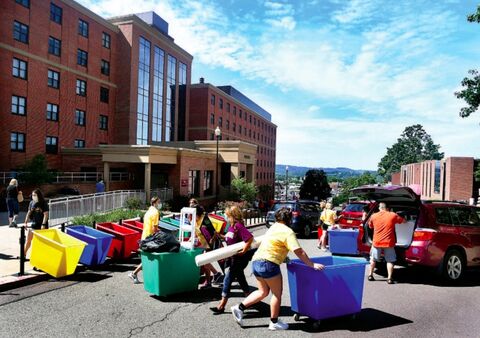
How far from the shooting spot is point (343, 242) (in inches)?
468

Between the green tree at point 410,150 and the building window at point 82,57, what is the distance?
111353 mm

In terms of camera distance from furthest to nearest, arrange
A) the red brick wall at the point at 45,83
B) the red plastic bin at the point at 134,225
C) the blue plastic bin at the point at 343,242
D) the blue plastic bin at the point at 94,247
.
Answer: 1. the red brick wall at the point at 45,83
2. the blue plastic bin at the point at 343,242
3. the red plastic bin at the point at 134,225
4. the blue plastic bin at the point at 94,247

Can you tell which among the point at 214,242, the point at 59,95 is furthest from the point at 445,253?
the point at 59,95

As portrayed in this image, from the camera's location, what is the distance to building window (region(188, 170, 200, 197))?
32109mm

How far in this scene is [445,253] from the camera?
8.33 metres

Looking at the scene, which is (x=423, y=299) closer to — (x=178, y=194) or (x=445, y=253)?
(x=445, y=253)

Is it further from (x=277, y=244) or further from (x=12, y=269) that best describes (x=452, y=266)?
(x=12, y=269)

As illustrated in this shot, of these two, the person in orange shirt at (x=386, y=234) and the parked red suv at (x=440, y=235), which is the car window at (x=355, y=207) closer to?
the parked red suv at (x=440, y=235)

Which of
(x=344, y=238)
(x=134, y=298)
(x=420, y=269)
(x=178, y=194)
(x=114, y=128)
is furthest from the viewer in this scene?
(x=114, y=128)

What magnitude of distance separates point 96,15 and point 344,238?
1314 inches

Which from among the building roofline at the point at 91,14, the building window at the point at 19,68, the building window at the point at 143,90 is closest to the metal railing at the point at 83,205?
the building window at the point at 19,68

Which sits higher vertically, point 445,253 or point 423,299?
point 445,253

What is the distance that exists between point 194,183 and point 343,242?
73.0 feet

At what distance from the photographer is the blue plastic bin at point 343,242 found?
38.8 ft
